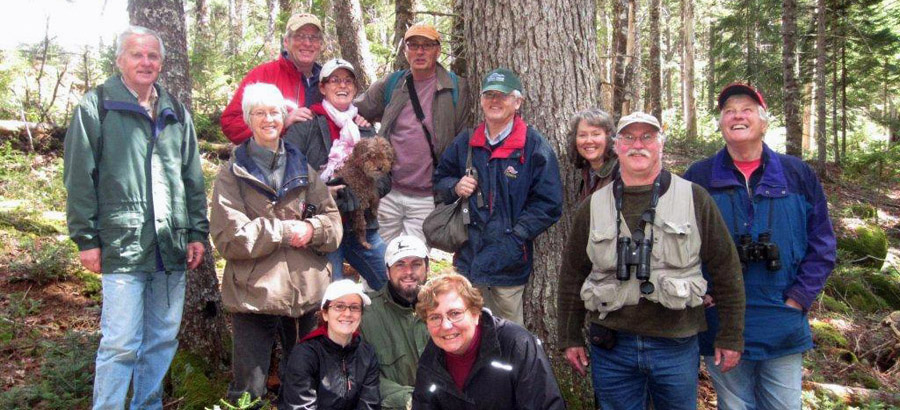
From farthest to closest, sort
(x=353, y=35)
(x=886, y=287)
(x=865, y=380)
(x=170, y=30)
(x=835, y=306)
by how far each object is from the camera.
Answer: (x=353, y=35)
(x=886, y=287)
(x=835, y=306)
(x=865, y=380)
(x=170, y=30)

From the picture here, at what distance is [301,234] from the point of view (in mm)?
3957

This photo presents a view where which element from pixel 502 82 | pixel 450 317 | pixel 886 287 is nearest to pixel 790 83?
pixel 886 287

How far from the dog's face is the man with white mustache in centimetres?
166

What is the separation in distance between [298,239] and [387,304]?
2.33ft

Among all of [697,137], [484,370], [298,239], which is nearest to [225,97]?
[298,239]

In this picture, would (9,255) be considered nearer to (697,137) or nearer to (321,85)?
(321,85)

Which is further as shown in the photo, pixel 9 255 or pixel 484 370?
pixel 9 255

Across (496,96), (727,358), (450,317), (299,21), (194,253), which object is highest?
(299,21)

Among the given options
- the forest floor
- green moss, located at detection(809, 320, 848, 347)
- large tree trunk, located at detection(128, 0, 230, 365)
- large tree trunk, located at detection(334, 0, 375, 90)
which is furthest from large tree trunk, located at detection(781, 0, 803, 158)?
large tree trunk, located at detection(128, 0, 230, 365)

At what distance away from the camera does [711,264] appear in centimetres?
325

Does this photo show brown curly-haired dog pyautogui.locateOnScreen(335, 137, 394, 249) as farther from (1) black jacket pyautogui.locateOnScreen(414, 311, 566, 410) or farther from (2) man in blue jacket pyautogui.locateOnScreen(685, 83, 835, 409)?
(2) man in blue jacket pyautogui.locateOnScreen(685, 83, 835, 409)

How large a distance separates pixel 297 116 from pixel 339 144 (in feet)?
1.19

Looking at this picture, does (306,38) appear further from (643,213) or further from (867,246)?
(867,246)

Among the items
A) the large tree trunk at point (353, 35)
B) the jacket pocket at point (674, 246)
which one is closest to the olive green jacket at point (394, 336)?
the jacket pocket at point (674, 246)
